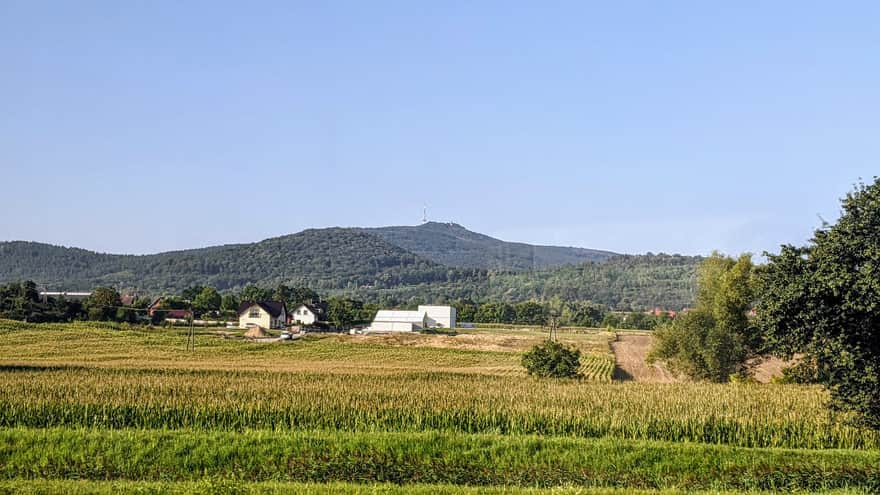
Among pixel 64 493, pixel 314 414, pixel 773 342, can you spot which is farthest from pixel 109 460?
pixel 773 342

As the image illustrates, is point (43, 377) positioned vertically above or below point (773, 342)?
below

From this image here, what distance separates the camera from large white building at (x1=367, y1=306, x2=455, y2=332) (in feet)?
477

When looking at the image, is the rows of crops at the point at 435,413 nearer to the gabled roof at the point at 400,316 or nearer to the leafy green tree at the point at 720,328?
the leafy green tree at the point at 720,328

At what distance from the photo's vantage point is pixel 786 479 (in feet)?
72.1

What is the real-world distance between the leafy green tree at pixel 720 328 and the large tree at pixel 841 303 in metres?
28.0

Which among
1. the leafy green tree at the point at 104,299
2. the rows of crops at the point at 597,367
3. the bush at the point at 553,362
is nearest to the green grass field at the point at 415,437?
the bush at the point at 553,362

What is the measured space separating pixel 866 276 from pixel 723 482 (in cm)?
714

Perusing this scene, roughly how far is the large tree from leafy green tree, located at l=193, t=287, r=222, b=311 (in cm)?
14083

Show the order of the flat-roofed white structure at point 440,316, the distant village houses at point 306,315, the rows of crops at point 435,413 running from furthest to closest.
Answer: the flat-roofed white structure at point 440,316 → the distant village houses at point 306,315 → the rows of crops at point 435,413

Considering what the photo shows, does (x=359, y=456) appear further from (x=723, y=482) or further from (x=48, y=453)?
(x=723, y=482)

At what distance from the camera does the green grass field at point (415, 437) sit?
20.8 metres

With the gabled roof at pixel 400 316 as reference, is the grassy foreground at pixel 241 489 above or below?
below

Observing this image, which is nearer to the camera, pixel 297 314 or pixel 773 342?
pixel 773 342

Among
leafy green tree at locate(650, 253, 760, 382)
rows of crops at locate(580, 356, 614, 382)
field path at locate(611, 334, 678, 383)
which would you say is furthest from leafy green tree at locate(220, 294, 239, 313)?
leafy green tree at locate(650, 253, 760, 382)
